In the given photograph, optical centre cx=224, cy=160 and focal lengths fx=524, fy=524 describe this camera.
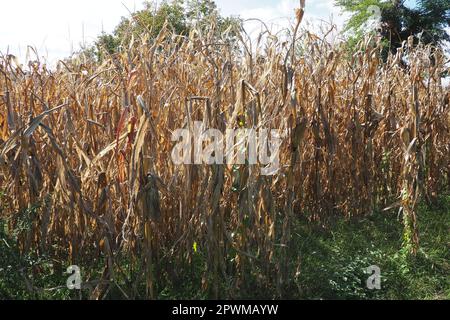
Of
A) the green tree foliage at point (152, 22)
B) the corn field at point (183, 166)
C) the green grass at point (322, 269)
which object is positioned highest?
the green tree foliage at point (152, 22)

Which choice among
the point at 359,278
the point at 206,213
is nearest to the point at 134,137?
A: the point at 206,213

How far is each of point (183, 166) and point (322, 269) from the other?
968mm

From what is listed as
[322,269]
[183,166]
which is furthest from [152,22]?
[322,269]

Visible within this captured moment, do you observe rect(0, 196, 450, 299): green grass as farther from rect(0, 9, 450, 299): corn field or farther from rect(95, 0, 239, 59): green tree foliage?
rect(95, 0, 239, 59): green tree foliage

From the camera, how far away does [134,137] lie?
7.20ft

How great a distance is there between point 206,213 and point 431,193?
102 inches

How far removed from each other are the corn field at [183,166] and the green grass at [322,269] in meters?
0.06

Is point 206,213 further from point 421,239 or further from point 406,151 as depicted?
point 421,239

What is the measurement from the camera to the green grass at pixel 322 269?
2.41 metres

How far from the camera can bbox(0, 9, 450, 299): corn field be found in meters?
2.23

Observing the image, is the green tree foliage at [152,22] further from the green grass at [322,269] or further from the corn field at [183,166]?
the green grass at [322,269]

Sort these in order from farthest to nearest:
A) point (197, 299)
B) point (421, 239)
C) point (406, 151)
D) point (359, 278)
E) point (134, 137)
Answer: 1. point (421, 239)
2. point (406, 151)
3. point (359, 278)
4. point (197, 299)
5. point (134, 137)

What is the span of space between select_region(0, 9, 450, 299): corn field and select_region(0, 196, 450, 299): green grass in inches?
2.3

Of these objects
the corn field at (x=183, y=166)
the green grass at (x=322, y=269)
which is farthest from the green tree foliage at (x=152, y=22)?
the green grass at (x=322, y=269)
